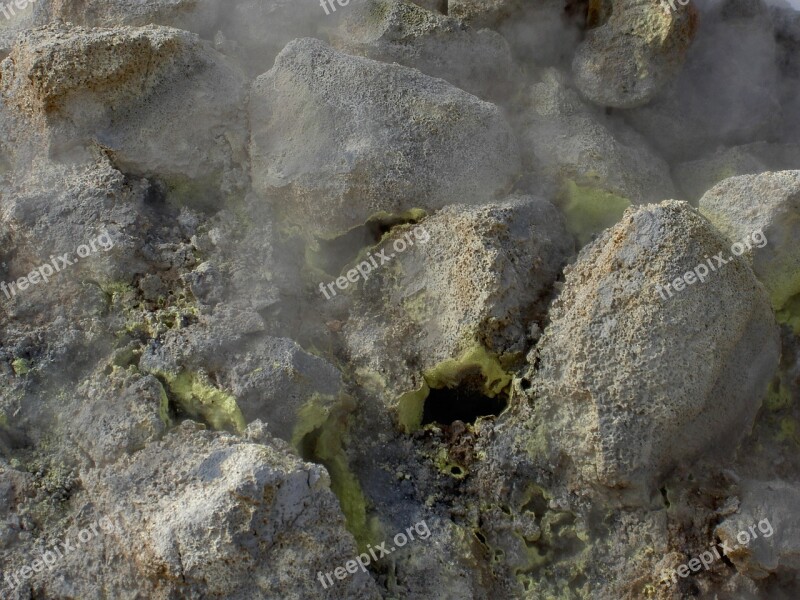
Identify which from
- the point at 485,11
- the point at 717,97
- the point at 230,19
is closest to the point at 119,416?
the point at 230,19

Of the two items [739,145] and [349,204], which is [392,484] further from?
[739,145]

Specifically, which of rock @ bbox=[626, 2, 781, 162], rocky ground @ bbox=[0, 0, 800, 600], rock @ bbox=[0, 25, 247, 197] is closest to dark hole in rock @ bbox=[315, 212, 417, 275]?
rocky ground @ bbox=[0, 0, 800, 600]

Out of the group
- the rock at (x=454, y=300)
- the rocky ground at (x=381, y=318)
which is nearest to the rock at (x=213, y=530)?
the rocky ground at (x=381, y=318)

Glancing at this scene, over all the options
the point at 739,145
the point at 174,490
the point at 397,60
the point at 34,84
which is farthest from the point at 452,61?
the point at 174,490

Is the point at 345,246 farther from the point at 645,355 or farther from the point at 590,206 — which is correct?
the point at 645,355

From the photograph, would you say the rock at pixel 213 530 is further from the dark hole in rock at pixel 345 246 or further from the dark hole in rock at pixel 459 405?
the dark hole in rock at pixel 345 246
